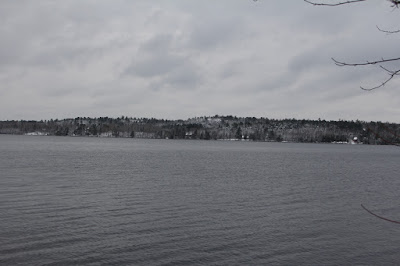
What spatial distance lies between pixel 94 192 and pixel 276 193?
52.8 ft

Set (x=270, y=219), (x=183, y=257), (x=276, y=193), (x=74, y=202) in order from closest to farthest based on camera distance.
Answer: (x=183, y=257) → (x=270, y=219) → (x=74, y=202) → (x=276, y=193)

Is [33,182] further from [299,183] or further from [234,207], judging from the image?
[299,183]

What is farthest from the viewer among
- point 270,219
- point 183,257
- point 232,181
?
point 232,181

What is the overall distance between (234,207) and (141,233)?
9.68m

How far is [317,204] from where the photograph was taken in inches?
1201

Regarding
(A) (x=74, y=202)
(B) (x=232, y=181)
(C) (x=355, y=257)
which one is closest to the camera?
(C) (x=355, y=257)

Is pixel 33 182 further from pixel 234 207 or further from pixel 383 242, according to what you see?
pixel 383 242

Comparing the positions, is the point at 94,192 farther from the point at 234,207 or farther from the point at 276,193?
the point at 276,193

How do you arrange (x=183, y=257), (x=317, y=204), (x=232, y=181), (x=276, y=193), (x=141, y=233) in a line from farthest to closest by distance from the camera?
(x=232, y=181) → (x=276, y=193) → (x=317, y=204) → (x=141, y=233) → (x=183, y=257)

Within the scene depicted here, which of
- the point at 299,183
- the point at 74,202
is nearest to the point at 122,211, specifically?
the point at 74,202

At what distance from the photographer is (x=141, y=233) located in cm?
1959

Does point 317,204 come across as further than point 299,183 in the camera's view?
No

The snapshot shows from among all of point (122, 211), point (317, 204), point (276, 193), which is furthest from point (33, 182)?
point (317, 204)

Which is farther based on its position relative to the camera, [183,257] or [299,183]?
[299,183]
